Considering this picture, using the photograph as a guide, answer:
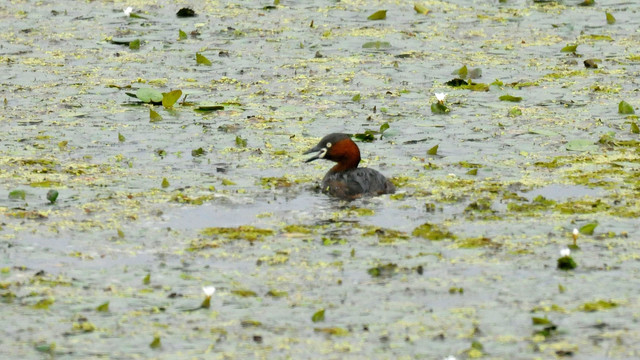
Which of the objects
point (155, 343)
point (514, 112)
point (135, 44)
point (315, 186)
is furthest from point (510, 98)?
point (155, 343)

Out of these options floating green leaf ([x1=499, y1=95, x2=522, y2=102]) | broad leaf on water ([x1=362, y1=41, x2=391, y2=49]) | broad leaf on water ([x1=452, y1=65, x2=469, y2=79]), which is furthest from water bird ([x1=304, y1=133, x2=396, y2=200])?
broad leaf on water ([x1=362, y1=41, x2=391, y2=49])

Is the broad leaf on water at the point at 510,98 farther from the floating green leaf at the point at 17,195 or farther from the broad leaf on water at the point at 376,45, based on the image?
the floating green leaf at the point at 17,195

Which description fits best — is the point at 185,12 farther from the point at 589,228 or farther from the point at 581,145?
the point at 589,228

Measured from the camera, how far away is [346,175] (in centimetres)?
967

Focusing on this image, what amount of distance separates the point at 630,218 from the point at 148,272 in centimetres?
344

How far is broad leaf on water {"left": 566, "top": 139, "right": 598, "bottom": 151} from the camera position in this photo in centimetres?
1073

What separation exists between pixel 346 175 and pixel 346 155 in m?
0.30

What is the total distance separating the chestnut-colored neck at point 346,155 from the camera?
32.5ft

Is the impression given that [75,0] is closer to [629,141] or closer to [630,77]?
[630,77]

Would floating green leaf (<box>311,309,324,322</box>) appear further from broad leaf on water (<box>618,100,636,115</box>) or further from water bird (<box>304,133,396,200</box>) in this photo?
broad leaf on water (<box>618,100,636,115</box>)

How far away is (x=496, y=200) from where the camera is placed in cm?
927

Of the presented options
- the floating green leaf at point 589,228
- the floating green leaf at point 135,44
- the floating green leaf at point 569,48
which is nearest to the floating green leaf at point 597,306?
the floating green leaf at point 589,228

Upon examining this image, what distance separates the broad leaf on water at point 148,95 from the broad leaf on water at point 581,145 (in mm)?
4144

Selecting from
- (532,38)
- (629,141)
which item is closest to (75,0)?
(532,38)
